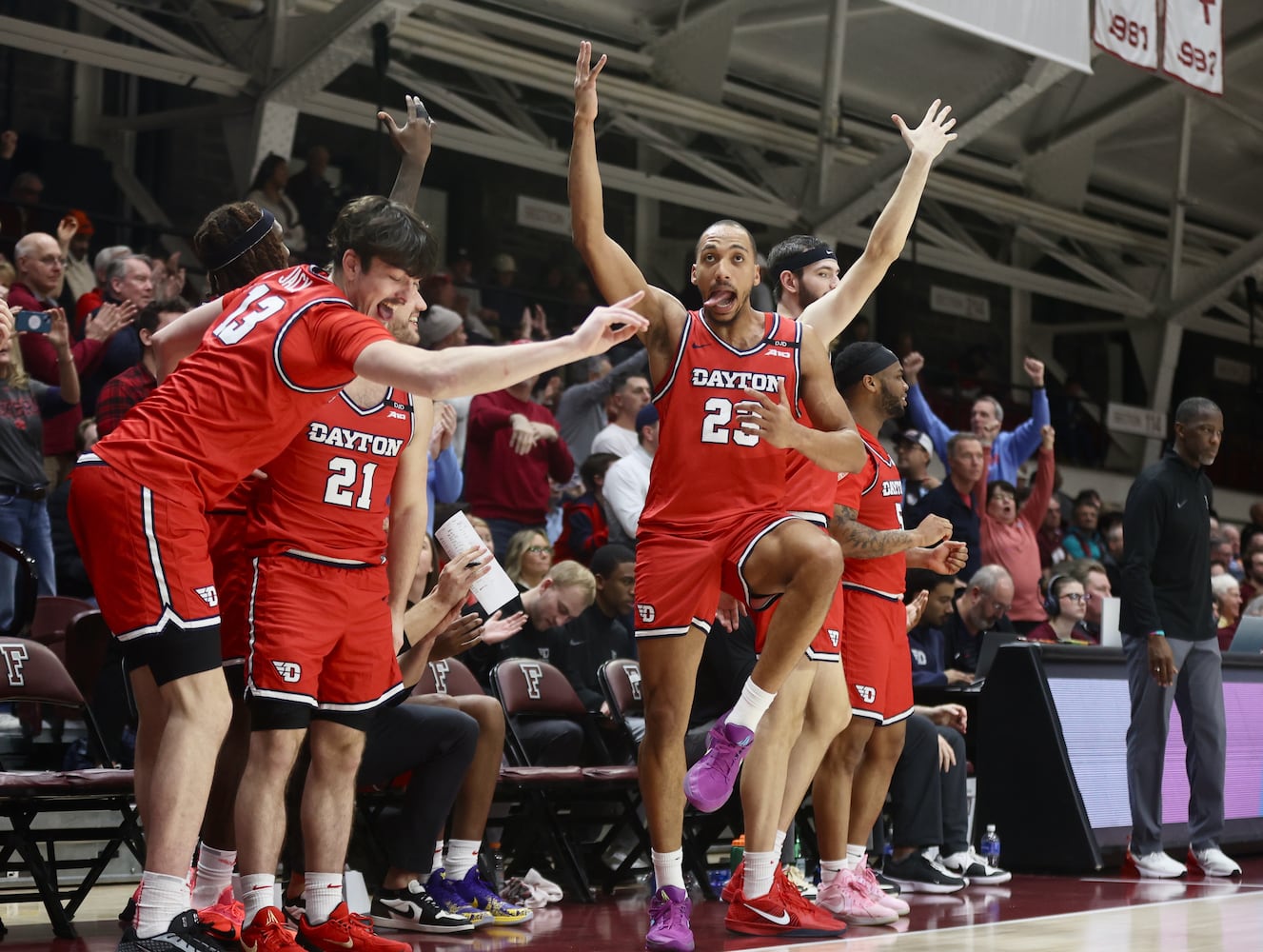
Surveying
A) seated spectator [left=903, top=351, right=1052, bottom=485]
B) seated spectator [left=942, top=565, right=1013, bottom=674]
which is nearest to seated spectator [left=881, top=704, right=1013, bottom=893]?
seated spectator [left=942, top=565, right=1013, bottom=674]

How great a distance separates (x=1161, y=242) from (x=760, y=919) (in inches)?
697

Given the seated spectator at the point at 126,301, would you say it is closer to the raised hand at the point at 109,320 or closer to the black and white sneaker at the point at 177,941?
the raised hand at the point at 109,320

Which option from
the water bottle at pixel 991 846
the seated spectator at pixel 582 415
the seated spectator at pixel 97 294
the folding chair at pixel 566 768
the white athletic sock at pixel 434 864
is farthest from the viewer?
the seated spectator at pixel 582 415

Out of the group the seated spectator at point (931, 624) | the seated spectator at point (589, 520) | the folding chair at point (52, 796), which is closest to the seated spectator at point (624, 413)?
the seated spectator at point (589, 520)

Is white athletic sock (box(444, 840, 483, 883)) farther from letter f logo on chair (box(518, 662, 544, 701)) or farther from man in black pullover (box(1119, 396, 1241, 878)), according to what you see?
man in black pullover (box(1119, 396, 1241, 878))

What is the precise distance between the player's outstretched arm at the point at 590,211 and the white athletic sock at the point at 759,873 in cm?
181

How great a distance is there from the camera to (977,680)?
776cm

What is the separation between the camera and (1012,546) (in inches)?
401

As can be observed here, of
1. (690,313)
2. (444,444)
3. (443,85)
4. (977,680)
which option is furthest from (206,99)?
(690,313)

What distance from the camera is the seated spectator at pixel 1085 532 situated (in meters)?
13.5

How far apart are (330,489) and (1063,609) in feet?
20.2

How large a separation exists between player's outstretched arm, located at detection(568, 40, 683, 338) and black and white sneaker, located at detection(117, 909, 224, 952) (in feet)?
7.10

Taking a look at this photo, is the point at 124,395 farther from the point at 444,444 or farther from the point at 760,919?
the point at 760,919

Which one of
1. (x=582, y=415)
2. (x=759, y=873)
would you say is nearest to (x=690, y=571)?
(x=759, y=873)
